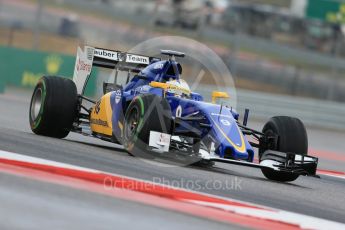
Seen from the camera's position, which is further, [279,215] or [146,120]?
[146,120]

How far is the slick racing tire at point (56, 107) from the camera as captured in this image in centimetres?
1294

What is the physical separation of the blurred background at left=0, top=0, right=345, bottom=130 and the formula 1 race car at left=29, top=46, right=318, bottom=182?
15.4 m

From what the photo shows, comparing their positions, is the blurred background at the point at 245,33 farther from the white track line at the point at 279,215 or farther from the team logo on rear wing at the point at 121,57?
the white track line at the point at 279,215

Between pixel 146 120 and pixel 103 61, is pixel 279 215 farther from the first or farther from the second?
pixel 103 61

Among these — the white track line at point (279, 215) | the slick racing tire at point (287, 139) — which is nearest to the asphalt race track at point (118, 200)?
the slick racing tire at point (287, 139)

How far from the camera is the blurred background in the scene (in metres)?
31.1

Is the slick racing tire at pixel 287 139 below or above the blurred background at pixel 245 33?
below

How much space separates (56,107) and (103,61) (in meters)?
1.46

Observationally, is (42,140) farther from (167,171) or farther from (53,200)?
(53,200)

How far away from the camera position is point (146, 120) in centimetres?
1123

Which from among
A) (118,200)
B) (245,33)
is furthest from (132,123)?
(245,33)

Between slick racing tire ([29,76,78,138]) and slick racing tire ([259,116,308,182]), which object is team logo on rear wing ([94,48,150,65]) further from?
slick racing tire ([259,116,308,182])

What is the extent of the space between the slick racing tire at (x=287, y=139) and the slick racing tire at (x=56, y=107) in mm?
2789

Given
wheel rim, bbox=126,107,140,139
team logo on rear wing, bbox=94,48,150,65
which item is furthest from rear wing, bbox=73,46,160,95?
wheel rim, bbox=126,107,140,139
